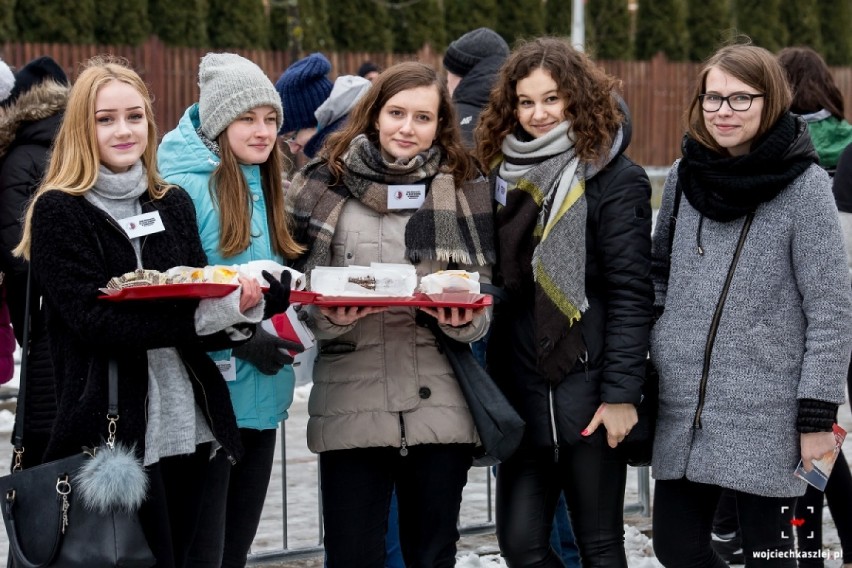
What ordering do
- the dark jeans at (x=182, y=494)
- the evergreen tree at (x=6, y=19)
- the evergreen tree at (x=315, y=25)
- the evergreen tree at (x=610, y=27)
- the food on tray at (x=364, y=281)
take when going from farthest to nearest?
the evergreen tree at (x=610, y=27) < the evergreen tree at (x=315, y=25) < the evergreen tree at (x=6, y=19) < the food on tray at (x=364, y=281) < the dark jeans at (x=182, y=494)

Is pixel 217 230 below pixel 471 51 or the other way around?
below

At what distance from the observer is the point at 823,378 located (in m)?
3.84

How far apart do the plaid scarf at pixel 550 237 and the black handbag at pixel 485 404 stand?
20 cm

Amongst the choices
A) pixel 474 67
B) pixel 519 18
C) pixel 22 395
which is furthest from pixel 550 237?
pixel 519 18

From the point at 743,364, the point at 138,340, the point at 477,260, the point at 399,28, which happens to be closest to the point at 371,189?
the point at 477,260

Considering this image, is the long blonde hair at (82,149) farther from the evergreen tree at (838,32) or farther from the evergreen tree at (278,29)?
the evergreen tree at (838,32)

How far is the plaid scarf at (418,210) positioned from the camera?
13.4 feet

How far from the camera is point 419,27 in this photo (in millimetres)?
23062

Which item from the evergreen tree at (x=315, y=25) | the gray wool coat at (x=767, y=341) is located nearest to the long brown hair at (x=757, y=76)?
the gray wool coat at (x=767, y=341)

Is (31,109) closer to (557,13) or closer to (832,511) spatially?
(832,511)

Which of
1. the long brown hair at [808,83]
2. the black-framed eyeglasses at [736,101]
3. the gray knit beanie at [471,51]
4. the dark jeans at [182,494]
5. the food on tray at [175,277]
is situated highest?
the gray knit beanie at [471,51]

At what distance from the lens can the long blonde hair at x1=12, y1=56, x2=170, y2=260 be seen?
3.57 meters

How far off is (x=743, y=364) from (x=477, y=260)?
90 centimetres

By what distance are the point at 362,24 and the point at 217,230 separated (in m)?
18.6
